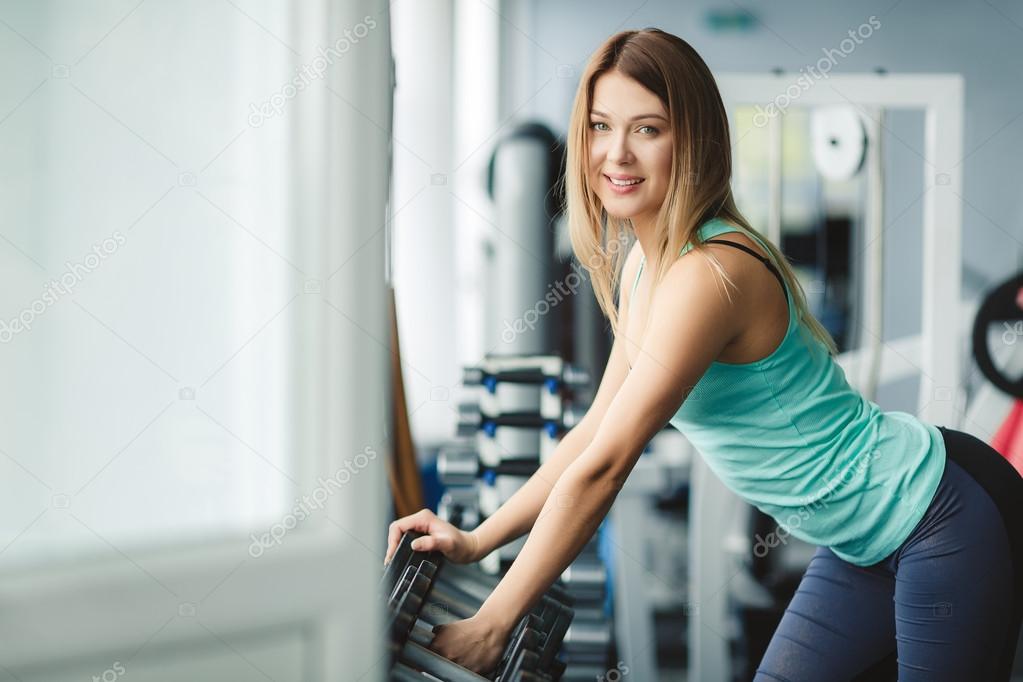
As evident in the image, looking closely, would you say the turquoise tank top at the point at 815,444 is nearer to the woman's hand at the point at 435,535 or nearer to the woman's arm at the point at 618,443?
the woman's arm at the point at 618,443

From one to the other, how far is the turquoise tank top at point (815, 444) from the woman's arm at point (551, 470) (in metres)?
0.14

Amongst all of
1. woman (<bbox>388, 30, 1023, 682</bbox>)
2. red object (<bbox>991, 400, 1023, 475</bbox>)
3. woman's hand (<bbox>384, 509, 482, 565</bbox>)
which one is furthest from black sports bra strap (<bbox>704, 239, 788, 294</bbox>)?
red object (<bbox>991, 400, 1023, 475</bbox>)

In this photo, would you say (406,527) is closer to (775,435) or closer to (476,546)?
(476,546)

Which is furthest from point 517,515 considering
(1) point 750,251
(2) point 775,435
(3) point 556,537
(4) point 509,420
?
(4) point 509,420

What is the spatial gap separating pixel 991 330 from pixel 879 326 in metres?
0.40

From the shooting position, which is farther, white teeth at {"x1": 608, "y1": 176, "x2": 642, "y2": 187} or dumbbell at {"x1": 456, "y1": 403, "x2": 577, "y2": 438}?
dumbbell at {"x1": 456, "y1": 403, "x2": 577, "y2": 438}

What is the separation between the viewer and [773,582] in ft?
9.87

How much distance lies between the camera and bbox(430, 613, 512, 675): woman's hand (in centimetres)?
95

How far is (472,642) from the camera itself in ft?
3.11

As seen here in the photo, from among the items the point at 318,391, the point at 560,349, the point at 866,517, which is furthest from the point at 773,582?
the point at 318,391

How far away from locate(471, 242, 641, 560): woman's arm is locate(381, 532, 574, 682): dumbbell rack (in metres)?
0.09

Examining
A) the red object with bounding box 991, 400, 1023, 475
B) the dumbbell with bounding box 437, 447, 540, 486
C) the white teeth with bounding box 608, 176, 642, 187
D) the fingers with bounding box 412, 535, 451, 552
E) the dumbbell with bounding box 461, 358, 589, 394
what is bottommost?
the dumbbell with bounding box 437, 447, 540, 486

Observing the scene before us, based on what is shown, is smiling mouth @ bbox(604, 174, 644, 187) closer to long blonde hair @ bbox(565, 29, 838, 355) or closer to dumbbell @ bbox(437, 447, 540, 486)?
long blonde hair @ bbox(565, 29, 838, 355)

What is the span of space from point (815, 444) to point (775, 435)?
0.17ft
